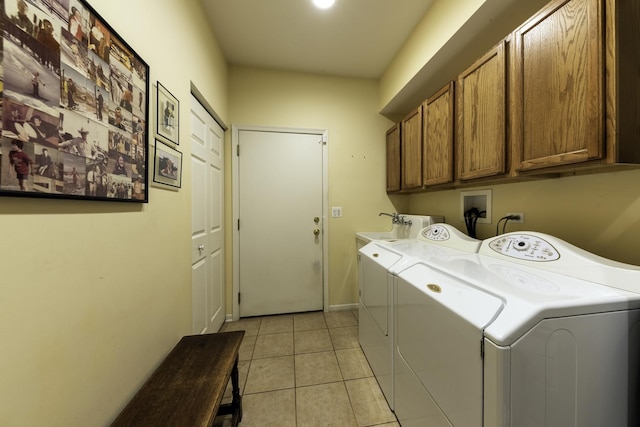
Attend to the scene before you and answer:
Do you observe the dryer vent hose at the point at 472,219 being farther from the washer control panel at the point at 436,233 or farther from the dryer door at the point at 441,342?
the dryer door at the point at 441,342

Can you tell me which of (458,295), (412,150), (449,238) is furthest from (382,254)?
(412,150)

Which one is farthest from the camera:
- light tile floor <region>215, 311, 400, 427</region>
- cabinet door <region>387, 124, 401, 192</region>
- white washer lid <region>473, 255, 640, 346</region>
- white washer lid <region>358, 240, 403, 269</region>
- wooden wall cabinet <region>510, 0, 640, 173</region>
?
cabinet door <region>387, 124, 401, 192</region>

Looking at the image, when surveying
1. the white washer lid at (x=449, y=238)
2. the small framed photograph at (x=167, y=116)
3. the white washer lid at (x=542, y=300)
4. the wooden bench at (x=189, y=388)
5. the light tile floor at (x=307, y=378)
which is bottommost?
the light tile floor at (x=307, y=378)

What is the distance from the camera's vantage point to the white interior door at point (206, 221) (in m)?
1.65

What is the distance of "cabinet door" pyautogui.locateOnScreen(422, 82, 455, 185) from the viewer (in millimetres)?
1548

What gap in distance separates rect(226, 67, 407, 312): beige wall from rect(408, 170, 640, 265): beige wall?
1.31 metres

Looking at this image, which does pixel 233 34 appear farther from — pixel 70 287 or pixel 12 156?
pixel 70 287

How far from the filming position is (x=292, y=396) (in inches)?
56.7

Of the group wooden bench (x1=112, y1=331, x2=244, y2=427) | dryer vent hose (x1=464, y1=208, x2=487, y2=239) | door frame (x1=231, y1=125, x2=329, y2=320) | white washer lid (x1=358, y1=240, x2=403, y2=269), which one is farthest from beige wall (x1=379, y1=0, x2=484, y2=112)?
wooden bench (x1=112, y1=331, x2=244, y2=427)

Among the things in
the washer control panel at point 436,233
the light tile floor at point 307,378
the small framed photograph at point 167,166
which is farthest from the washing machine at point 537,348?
the small framed photograph at point 167,166

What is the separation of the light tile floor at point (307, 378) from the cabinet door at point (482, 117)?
1.54m

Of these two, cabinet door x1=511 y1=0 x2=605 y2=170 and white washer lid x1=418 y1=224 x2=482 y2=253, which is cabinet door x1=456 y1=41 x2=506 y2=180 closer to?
cabinet door x1=511 y1=0 x2=605 y2=170

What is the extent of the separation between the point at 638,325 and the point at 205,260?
7.37 ft

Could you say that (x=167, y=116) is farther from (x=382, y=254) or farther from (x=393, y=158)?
(x=393, y=158)
